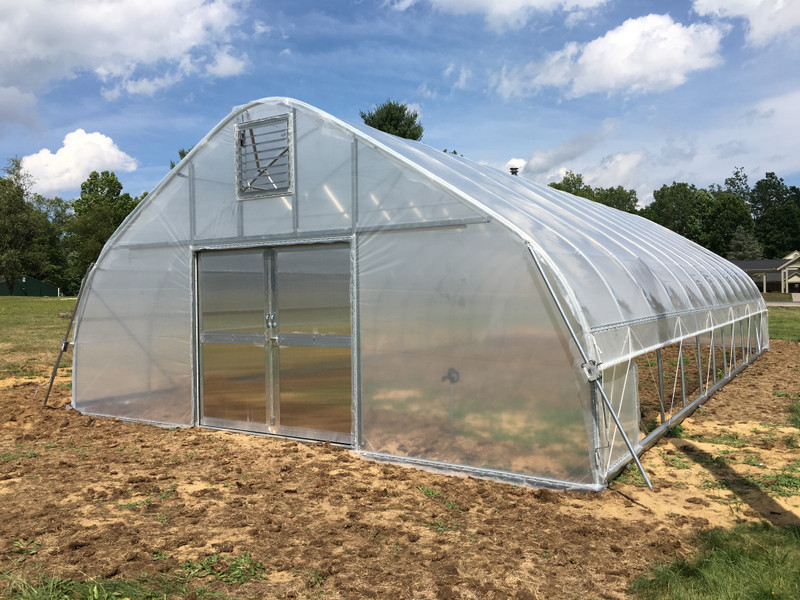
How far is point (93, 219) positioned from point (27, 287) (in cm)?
808

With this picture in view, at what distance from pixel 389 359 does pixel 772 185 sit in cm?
11521

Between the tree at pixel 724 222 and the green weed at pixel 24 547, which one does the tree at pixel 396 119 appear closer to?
the green weed at pixel 24 547

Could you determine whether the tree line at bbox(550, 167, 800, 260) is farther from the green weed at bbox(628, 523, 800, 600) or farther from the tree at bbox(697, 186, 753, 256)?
the green weed at bbox(628, 523, 800, 600)

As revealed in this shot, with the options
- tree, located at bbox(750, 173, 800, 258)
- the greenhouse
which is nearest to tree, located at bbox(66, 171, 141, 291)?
the greenhouse

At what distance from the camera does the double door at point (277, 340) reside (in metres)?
7.96

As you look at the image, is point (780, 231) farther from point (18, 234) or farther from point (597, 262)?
point (597, 262)

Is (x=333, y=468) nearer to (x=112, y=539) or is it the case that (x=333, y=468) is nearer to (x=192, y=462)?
(x=192, y=462)

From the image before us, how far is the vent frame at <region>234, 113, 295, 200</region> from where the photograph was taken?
27.2ft

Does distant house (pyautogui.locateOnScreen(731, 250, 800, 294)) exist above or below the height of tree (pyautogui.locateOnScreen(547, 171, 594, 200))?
below

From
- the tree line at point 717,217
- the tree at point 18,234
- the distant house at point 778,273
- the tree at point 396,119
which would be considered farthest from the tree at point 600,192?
the tree at point 18,234

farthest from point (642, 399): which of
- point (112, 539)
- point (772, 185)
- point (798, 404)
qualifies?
point (772, 185)

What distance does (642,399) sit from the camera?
11062 mm

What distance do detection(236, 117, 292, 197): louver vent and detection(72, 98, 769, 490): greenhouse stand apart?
3 centimetres

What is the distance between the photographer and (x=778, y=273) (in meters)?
57.7
